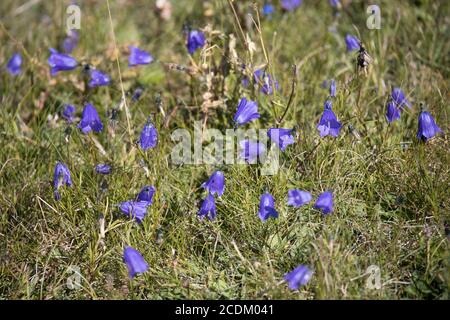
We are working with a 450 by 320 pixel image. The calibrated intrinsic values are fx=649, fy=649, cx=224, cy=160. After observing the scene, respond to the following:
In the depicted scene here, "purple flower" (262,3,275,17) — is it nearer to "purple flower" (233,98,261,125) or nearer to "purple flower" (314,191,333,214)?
"purple flower" (233,98,261,125)

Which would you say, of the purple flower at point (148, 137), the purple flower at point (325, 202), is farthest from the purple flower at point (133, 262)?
the purple flower at point (325, 202)

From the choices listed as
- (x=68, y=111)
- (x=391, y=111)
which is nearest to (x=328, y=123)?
(x=391, y=111)

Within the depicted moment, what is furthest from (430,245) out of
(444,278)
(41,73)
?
(41,73)

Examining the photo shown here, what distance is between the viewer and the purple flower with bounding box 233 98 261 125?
2876 mm

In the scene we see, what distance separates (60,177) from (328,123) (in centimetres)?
114

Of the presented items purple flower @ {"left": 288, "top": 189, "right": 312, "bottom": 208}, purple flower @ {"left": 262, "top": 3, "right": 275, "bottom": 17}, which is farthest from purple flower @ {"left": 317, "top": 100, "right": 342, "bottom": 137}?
purple flower @ {"left": 262, "top": 3, "right": 275, "bottom": 17}

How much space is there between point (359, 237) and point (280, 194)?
37 cm

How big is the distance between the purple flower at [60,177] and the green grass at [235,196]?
45 mm

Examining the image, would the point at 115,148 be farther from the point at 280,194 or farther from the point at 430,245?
the point at 430,245

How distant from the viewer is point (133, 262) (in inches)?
93.8

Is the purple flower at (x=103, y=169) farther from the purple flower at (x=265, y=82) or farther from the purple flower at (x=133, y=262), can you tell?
the purple flower at (x=265, y=82)

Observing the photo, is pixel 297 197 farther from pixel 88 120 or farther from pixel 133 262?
pixel 88 120

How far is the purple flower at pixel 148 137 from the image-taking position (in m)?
2.79

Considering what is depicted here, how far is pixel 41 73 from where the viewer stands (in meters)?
3.82
